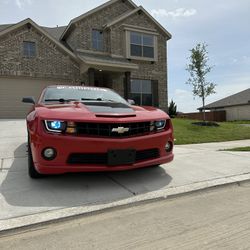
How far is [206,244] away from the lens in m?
2.80

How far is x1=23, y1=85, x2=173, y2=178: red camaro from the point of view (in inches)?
161

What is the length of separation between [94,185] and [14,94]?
46.5ft

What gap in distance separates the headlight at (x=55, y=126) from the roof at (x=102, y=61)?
560 inches

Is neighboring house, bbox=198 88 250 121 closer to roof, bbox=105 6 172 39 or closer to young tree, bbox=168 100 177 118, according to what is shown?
young tree, bbox=168 100 177 118

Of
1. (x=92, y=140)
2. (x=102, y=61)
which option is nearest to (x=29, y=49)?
(x=102, y=61)

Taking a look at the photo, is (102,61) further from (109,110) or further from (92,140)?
(92,140)

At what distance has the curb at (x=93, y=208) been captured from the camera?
10.5 ft

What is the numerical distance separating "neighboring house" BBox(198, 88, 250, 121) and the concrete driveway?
109ft

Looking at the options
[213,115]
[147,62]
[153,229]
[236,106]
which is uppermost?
[147,62]

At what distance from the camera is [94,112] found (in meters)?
4.41

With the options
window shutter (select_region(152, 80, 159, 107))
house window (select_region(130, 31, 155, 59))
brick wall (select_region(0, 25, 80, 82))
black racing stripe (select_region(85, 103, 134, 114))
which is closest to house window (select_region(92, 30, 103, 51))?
house window (select_region(130, 31, 155, 59))

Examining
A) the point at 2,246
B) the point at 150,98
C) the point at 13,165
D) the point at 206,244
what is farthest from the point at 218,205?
the point at 150,98

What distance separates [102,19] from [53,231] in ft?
65.5

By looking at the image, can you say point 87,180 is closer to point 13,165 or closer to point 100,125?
point 100,125
